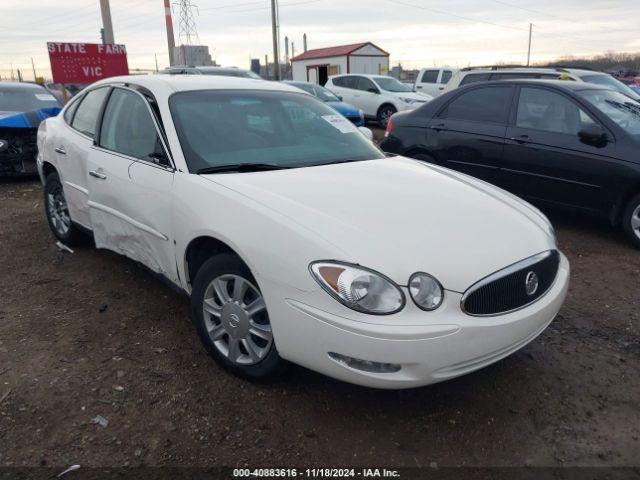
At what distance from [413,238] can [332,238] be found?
1.25 feet

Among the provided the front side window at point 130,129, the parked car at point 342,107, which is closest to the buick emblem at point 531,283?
the front side window at point 130,129

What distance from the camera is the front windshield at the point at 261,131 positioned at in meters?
3.14

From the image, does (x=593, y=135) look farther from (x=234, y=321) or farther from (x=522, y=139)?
(x=234, y=321)

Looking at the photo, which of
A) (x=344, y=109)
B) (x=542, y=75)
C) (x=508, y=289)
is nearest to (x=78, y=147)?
(x=508, y=289)

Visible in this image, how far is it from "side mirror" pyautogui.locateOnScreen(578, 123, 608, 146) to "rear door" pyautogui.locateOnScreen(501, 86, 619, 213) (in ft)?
0.13

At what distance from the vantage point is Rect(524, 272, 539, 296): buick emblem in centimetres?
249

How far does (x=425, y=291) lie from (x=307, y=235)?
568 mm

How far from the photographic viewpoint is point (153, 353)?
3154mm

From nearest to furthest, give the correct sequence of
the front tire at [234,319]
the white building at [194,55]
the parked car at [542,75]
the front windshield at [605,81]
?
the front tire at [234,319] < the parked car at [542,75] < the front windshield at [605,81] < the white building at [194,55]

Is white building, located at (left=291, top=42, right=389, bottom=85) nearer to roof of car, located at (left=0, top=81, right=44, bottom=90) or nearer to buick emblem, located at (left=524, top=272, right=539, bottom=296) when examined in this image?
roof of car, located at (left=0, top=81, right=44, bottom=90)

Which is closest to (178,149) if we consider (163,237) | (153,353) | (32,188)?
(163,237)

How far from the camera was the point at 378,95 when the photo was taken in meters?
15.4

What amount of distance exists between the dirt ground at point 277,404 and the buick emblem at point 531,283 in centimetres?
61

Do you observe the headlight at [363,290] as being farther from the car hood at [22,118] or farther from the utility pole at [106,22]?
the utility pole at [106,22]
